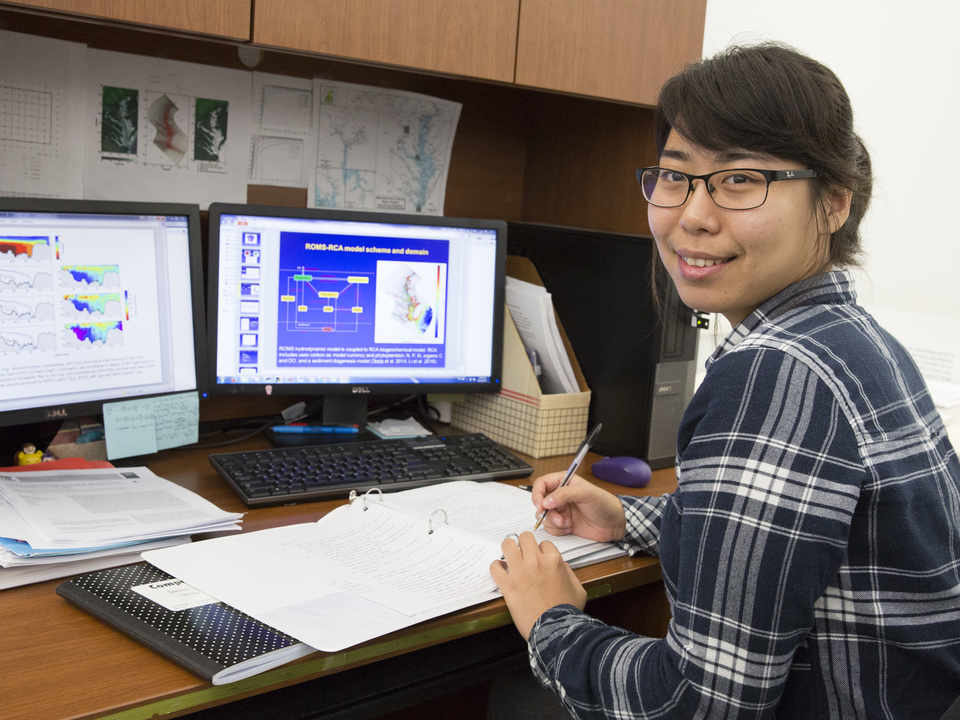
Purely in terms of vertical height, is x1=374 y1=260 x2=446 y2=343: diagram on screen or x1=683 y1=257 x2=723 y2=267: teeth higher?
x1=683 y1=257 x2=723 y2=267: teeth

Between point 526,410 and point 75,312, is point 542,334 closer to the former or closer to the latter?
point 526,410

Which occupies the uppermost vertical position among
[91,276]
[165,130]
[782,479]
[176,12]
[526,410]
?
[176,12]

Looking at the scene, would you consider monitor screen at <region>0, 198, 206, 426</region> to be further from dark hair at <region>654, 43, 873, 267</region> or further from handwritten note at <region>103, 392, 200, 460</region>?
dark hair at <region>654, 43, 873, 267</region>

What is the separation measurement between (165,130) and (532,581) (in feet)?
3.25

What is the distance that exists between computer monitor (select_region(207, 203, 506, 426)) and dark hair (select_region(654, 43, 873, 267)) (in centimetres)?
66

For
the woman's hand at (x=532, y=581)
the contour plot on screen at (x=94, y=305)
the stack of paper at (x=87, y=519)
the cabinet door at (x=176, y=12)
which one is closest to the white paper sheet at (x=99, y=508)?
the stack of paper at (x=87, y=519)

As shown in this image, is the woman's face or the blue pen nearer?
the woman's face

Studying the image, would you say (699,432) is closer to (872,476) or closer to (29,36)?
(872,476)

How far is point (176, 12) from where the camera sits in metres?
1.10

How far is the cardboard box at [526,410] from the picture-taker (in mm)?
1525

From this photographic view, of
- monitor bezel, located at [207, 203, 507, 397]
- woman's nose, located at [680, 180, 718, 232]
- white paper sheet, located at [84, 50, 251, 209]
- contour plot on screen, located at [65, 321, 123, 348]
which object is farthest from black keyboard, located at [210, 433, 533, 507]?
woman's nose, located at [680, 180, 718, 232]

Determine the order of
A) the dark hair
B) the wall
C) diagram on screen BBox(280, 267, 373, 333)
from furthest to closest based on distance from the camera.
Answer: the wall → diagram on screen BBox(280, 267, 373, 333) → the dark hair

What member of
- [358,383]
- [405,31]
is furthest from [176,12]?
[358,383]

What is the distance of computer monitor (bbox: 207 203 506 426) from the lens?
1413 mm
